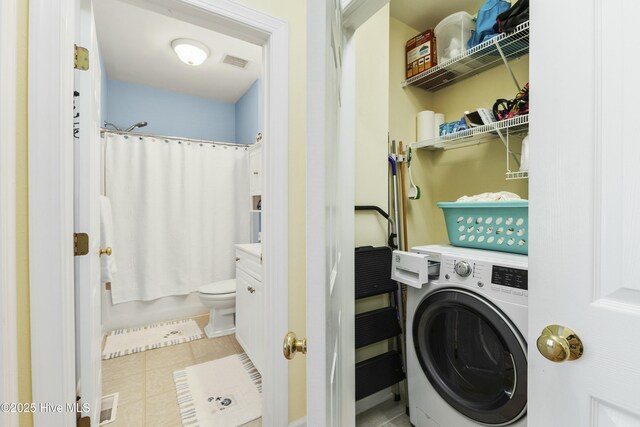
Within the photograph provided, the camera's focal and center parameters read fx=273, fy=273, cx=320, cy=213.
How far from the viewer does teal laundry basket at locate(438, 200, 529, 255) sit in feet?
3.90

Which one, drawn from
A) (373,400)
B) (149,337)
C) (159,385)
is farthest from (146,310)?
(373,400)

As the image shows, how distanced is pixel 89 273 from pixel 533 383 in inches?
55.9

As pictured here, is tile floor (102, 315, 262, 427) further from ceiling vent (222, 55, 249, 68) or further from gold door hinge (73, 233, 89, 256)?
ceiling vent (222, 55, 249, 68)

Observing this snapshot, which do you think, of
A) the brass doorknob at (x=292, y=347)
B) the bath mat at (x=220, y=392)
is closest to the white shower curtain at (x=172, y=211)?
the bath mat at (x=220, y=392)

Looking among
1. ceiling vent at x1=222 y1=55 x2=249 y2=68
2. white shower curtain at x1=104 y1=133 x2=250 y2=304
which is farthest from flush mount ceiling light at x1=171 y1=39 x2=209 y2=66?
white shower curtain at x1=104 y1=133 x2=250 y2=304

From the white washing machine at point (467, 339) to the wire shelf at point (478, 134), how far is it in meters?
0.70

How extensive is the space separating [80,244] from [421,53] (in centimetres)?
222

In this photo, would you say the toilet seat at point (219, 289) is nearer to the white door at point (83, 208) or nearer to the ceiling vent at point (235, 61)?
the white door at point (83, 208)

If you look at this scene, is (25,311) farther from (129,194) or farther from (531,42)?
(129,194)

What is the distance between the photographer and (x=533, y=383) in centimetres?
62

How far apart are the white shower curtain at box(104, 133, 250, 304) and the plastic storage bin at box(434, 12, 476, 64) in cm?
→ 222

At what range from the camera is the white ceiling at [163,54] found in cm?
212

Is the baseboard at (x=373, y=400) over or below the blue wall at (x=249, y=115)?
below

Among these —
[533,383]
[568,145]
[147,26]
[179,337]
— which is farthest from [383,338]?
[147,26]
